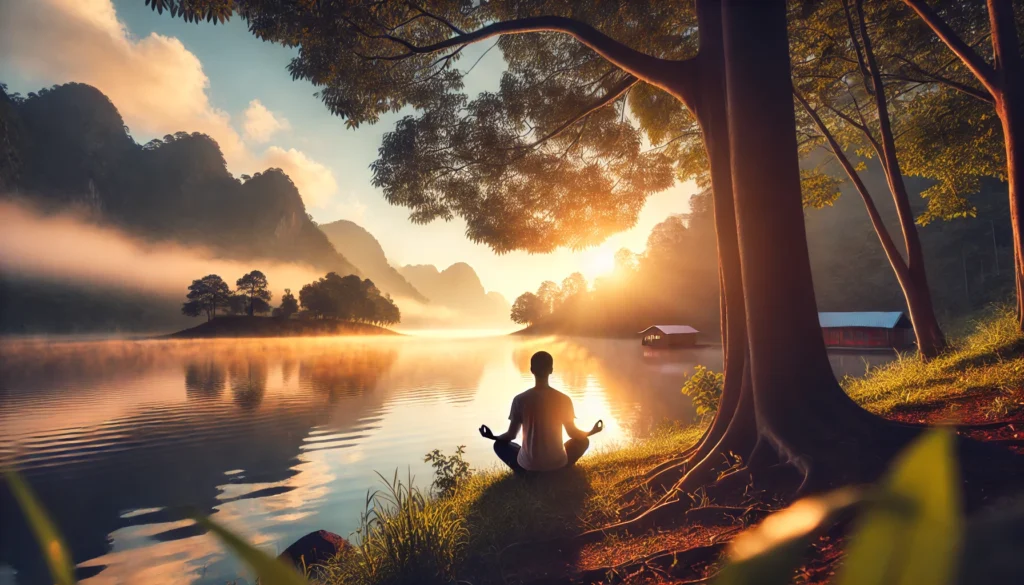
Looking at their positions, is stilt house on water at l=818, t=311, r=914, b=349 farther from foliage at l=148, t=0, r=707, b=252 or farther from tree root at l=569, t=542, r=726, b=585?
tree root at l=569, t=542, r=726, b=585

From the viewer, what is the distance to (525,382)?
34.5 m

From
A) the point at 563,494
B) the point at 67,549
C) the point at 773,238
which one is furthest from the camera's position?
the point at 563,494

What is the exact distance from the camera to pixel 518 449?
6.95 m

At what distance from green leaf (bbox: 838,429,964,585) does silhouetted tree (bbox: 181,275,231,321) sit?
121 metres

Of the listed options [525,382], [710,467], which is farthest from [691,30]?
[525,382]

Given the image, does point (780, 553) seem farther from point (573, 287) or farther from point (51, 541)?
point (573, 287)

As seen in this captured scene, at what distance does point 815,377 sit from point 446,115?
991cm

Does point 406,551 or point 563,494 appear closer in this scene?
point 406,551

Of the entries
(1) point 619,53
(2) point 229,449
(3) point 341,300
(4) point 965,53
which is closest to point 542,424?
(1) point 619,53

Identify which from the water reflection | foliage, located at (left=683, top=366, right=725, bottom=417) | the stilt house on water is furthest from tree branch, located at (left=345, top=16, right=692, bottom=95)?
the stilt house on water

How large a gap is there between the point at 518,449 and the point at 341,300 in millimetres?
103731

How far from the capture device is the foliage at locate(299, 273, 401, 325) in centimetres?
10262

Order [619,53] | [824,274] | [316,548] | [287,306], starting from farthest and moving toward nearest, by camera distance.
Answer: [287,306] < [824,274] < [619,53] < [316,548]

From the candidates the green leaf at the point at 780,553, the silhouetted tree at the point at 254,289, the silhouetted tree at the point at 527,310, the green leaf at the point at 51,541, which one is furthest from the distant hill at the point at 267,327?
the green leaf at the point at 780,553
